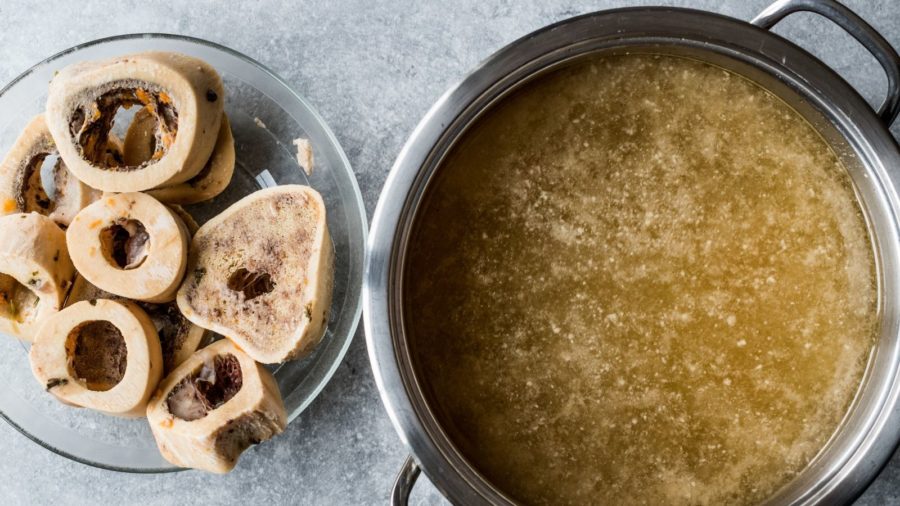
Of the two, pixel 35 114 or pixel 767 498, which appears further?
pixel 35 114

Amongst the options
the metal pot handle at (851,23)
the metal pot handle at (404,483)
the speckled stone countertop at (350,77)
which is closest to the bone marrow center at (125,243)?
the speckled stone countertop at (350,77)

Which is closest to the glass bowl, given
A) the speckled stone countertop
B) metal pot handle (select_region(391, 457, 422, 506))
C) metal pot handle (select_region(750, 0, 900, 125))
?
the speckled stone countertop

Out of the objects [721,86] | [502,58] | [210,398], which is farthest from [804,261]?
[210,398]

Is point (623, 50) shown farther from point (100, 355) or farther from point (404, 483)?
point (100, 355)

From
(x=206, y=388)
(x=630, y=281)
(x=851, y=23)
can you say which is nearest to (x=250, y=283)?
(x=206, y=388)

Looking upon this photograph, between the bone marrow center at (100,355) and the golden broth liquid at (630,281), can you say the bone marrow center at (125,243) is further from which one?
the golden broth liquid at (630,281)

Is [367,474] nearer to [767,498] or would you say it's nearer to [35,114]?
[767,498]
